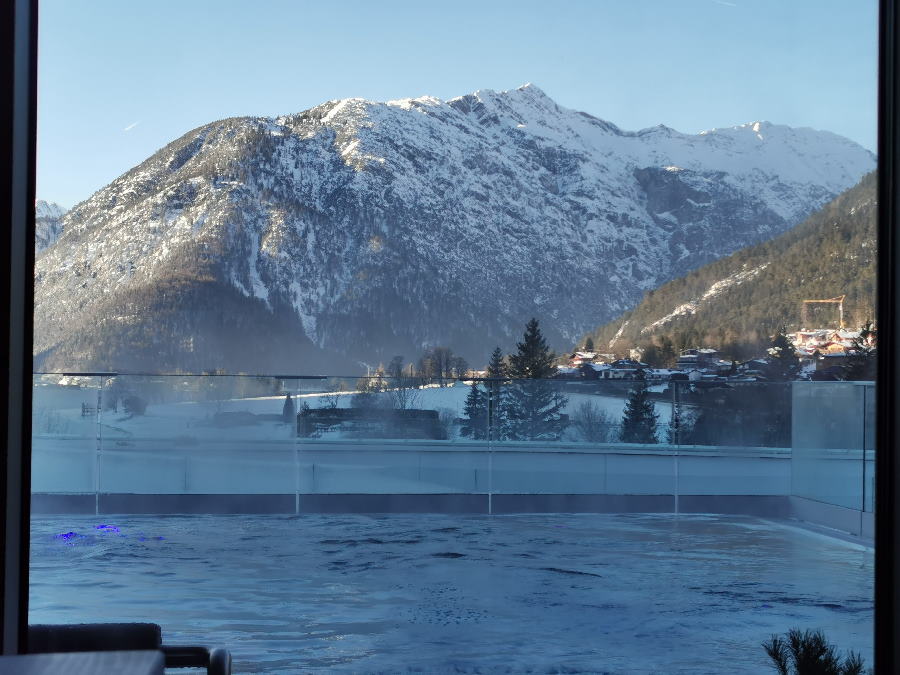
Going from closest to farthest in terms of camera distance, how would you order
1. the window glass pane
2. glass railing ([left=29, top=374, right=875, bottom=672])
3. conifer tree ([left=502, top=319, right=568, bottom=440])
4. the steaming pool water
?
the steaming pool water < glass railing ([left=29, top=374, right=875, bottom=672]) < the window glass pane < conifer tree ([left=502, top=319, right=568, bottom=440])

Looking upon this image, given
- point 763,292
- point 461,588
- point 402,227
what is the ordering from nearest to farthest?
point 461,588
point 763,292
point 402,227

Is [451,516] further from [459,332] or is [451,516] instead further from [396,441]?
[459,332]

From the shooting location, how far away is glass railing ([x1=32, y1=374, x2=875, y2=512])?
5215 mm

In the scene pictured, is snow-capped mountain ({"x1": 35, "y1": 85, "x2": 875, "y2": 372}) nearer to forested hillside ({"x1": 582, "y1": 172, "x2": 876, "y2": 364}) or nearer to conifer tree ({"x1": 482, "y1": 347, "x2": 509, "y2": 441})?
forested hillside ({"x1": 582, "y1": 172, "x2": 876, "y2": 364})

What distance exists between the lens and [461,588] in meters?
3.90

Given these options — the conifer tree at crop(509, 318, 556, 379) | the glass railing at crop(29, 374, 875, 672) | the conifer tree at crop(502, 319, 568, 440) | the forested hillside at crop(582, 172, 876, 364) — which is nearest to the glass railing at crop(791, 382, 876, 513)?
the glass railing at crop(29, 374, 875, 672)

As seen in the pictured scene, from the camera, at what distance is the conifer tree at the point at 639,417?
5309mm

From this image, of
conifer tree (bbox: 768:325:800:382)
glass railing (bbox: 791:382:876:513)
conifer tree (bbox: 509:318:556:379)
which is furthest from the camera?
conifer tree (bbox: 509:318:556:379)

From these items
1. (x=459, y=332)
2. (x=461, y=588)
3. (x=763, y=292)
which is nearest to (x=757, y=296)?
(x=763, y=292)

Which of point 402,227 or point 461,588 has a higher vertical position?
point 402,227

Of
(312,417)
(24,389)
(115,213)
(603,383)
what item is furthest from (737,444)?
(115,213)

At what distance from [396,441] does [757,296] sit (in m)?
23.8

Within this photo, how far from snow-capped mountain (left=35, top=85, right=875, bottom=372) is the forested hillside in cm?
240

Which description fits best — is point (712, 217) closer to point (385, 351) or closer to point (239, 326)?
point (385, 351)
